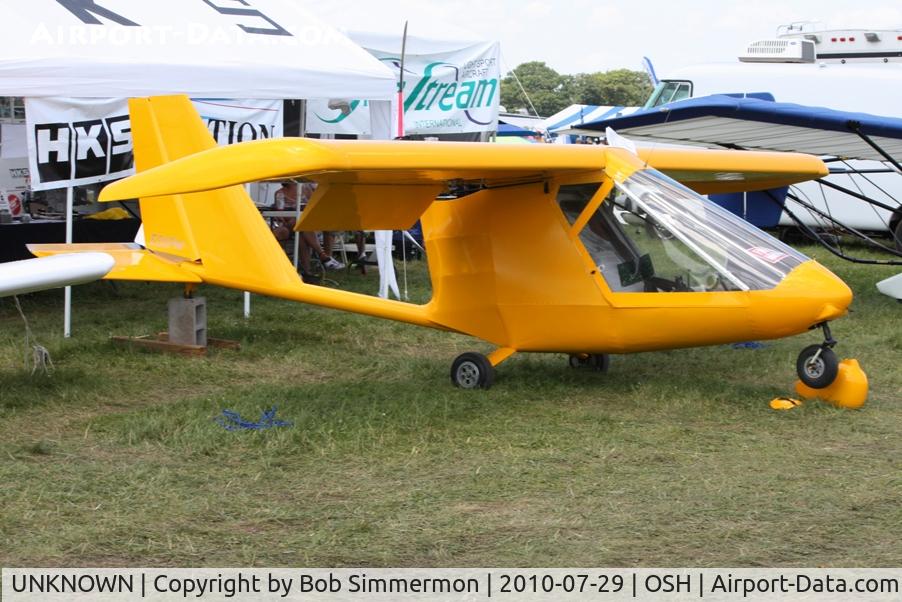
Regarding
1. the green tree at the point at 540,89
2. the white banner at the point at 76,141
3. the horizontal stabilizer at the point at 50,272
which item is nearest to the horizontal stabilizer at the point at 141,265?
the horizontal stabilizer at the point at 50,272

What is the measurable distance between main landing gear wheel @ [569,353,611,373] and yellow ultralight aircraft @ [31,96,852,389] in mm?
10

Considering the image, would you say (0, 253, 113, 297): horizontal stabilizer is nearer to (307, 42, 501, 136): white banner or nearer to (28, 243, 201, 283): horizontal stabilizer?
(28, 243, 201, 283): horizontal stabilizer

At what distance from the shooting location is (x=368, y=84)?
9.48 m

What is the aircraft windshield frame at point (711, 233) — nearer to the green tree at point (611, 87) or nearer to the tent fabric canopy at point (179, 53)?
the tent fabric canopy at point (179, 53)

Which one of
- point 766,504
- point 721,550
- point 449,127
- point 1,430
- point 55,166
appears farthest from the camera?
point 449,127

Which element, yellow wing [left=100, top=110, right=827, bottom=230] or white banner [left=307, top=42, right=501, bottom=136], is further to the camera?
white banner [left=307, top=42, right=501, bottom=136]

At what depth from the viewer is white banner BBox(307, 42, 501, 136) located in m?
13.8

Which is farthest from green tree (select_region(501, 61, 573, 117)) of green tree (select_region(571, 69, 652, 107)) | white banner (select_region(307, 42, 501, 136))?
white banner (select_region(307, 42, 501, 136))

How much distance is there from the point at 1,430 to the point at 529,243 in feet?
11.4

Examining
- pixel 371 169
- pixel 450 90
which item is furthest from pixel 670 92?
pixel 371 169

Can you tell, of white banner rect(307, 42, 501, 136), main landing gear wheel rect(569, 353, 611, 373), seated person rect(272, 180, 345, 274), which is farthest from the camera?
white banner rect(307, 42, 501, 136)

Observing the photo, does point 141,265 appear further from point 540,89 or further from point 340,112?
point 540,89
